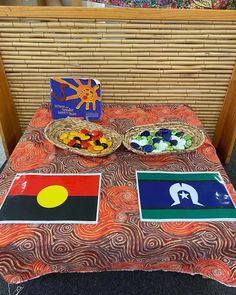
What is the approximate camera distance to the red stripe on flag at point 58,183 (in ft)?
2.32

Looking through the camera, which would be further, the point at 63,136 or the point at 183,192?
the point at 63,136

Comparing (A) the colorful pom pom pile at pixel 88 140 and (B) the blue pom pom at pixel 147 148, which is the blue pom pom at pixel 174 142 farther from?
(A) the colorful pom pom pile at pixel 88 140

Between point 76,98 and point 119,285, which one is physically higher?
point 76,98

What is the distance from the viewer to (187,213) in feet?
2.17

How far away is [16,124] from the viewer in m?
1.23

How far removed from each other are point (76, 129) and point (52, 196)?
317 mm

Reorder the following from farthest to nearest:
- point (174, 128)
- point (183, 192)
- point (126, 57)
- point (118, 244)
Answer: point (126, 57)
point (174, 128)
point (183, 192)
point (118, 244)

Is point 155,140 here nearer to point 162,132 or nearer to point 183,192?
point 162,132

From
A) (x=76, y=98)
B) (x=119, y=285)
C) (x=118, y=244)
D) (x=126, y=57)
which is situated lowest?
(x=119, y=285)

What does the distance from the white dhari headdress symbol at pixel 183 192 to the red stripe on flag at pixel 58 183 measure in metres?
0.21

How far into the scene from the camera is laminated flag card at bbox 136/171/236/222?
657 mm

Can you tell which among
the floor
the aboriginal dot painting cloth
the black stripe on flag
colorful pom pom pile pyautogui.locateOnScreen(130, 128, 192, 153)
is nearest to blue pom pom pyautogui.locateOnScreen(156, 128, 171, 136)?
colorful pom pom pile pyautogui.locateOnScreen(130, 128, 192, 153)

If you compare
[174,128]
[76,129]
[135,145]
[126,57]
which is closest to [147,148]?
[135,145]

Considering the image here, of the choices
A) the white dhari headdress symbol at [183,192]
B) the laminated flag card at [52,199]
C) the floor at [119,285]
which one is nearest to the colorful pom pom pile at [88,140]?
the laminated flag card at [52,199]
